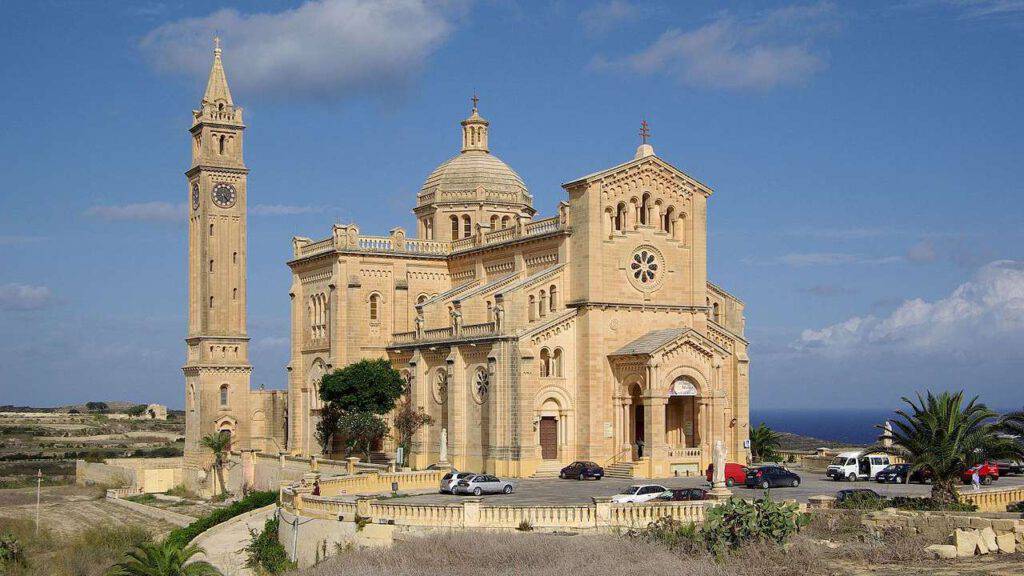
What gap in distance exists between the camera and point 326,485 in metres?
49.0

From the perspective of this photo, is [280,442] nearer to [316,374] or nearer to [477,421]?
[316,374]

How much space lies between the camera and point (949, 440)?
4266 centimetres

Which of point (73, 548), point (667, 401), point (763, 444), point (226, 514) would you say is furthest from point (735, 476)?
point (73, 548)

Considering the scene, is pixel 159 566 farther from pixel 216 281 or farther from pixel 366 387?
pixel 216 281

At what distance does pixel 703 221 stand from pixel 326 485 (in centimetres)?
2434

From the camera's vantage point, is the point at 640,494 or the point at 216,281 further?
the point at 216,281

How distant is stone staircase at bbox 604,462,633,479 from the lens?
5681 centimetres

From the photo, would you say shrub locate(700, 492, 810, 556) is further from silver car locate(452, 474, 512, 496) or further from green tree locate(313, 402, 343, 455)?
green tree locate(313, 402, 343, 455)

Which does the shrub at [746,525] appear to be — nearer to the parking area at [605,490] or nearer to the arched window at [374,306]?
the parking area at [605,490]

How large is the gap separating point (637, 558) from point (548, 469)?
24.1 meters

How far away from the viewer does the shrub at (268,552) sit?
44.0 meters

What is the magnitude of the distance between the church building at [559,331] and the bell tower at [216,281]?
5.76 meters

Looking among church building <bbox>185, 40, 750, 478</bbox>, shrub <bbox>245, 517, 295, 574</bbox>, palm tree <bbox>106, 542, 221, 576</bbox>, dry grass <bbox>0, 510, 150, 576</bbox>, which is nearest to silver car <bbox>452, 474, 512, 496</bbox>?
shrub <bbox>245, 517, 295, 574</bbox>

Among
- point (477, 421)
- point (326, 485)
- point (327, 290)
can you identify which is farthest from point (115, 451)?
point (326, 485)
